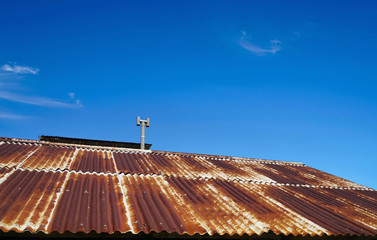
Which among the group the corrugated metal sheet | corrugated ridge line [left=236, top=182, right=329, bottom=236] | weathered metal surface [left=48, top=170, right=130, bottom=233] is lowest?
corrugated ridge line [left=236, top=182, right=329, bottom=236]

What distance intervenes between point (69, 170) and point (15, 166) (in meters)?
1.09

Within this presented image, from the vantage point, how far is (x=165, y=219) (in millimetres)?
4371

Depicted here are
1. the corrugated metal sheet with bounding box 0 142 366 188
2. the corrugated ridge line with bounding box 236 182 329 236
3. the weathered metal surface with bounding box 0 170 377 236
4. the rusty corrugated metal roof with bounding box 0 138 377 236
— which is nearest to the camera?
the weathered metal surface with bounding box 0 170 377 236

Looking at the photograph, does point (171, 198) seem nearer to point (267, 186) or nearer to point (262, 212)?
point (262, 212)

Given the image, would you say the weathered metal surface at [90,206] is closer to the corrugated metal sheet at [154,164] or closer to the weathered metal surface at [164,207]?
the weathered metal surface at [164,207]

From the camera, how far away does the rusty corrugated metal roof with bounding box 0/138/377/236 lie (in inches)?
162

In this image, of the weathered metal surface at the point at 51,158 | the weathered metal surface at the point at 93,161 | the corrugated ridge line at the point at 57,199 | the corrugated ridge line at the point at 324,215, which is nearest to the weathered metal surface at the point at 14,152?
the weathered metal surface at the point at 51,158

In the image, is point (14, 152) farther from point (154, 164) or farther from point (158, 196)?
point (158, 196)

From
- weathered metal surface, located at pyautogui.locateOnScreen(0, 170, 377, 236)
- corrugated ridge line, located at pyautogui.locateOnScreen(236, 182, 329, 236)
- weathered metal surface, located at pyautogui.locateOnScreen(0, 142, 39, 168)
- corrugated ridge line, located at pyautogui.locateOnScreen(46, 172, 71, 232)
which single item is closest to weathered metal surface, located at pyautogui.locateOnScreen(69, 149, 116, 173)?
weathered metal surface, located at pyautogui.locateOnScreen(0, 170, 377, 236)

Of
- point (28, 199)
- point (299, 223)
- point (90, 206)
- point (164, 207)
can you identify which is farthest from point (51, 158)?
point (299, 223)

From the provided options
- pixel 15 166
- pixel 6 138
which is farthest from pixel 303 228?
pixel 6 138

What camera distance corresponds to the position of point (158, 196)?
5336 mm

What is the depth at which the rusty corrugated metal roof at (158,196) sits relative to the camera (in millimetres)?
4125

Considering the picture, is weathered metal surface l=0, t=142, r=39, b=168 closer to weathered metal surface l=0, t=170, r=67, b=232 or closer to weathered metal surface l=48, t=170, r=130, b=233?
weathered metal surface l=0, t=170, r=67, b=232
